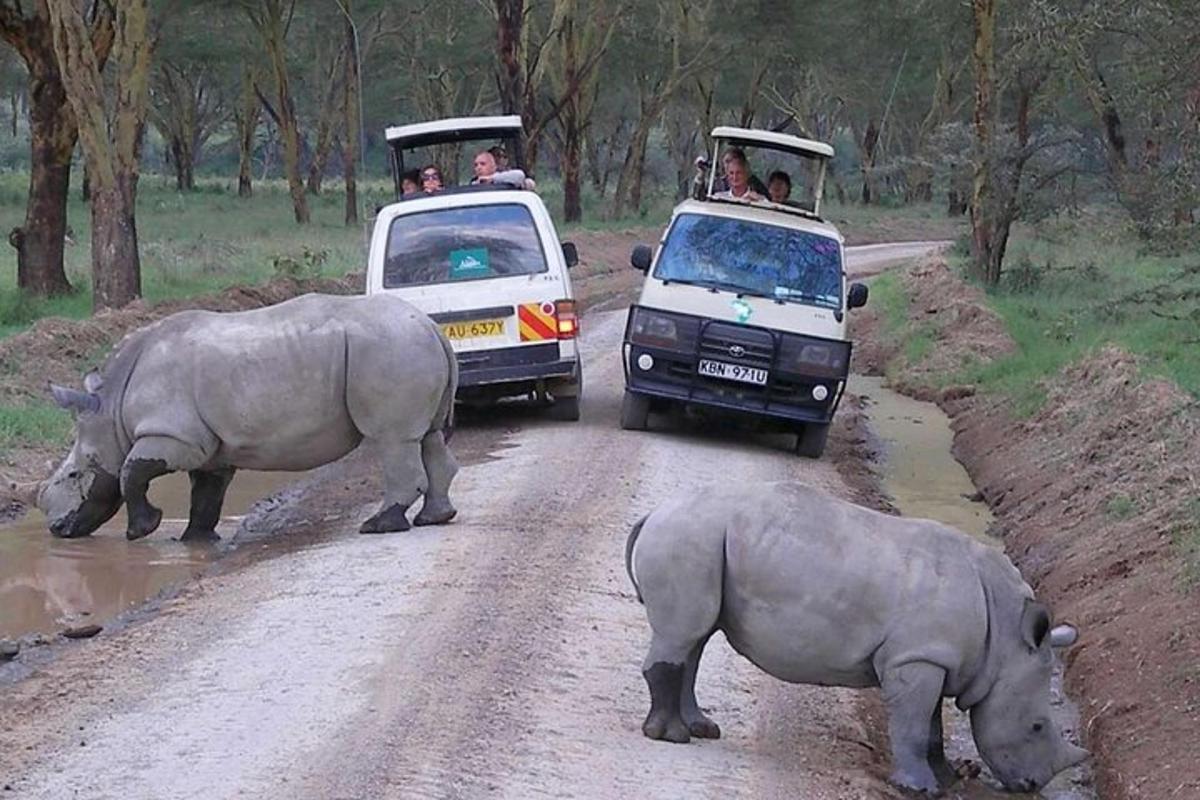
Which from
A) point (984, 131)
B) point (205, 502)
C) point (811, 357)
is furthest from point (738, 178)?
point (984, 131)

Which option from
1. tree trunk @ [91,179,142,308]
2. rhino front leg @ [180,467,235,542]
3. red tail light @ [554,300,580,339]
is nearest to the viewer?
rhino front leg @ [180,467,235,542]

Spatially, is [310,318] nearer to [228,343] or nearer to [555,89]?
[228,343]

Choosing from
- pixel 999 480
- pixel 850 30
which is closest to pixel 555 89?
pixel 850 30

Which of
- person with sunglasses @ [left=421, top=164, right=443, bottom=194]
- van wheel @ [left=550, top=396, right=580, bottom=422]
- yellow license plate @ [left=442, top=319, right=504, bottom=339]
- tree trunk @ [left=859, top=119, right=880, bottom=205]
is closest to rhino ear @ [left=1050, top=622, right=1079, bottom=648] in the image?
yellow license plate @ [left=442, top=319, right=504, bottom=339]

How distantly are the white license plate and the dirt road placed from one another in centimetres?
362

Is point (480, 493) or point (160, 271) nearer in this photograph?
point (480, 493)

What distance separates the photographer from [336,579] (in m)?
10.6

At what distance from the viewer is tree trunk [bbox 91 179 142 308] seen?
2139cm

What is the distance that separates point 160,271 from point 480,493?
47.0ft

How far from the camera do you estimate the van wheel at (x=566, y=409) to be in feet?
55.3

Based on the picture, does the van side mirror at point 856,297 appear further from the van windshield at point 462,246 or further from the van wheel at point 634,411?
the van windshield at point 462,246

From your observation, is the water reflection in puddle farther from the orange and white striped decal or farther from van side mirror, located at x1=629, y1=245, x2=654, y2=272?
the orange and white striped decal

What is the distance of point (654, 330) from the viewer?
15.8m

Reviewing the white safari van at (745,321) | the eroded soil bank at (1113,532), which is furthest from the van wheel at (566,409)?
the eroded soil bank at (1113,532)
